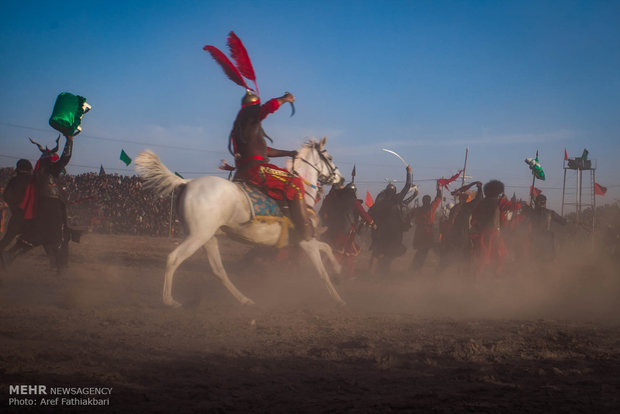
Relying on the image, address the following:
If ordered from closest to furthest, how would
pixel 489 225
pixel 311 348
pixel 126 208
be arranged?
pixel 311 348
pixel 489 225
pixel 126 208

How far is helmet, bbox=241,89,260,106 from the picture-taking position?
601 centimetres

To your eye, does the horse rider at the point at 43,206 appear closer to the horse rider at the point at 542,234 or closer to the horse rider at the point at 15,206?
the horse rider at the point at 15,206

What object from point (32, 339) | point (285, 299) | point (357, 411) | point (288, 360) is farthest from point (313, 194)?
point (357, 411)

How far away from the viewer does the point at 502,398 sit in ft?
8.84

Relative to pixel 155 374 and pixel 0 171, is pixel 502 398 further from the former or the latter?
pixel 0 171

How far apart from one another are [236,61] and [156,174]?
1.90 meters

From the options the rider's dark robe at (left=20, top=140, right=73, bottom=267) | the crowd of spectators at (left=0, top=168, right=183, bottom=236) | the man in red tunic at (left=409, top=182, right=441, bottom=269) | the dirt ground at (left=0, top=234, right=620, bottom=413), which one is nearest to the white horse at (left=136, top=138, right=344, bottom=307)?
the dirt ground at (left=0, top=234, right=620, bottom=413)

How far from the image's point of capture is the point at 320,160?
689 cm

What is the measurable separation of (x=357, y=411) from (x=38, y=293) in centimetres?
577

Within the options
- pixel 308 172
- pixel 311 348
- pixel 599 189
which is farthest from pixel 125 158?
pixel 599 189

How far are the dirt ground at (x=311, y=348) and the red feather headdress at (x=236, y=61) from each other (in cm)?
315

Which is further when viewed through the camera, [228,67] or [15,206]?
[15,206]

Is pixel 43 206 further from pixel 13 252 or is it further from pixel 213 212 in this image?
pixel 213 212

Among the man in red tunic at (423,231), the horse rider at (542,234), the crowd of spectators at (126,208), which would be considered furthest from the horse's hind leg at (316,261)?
the crowd of spectators at (126,208)
